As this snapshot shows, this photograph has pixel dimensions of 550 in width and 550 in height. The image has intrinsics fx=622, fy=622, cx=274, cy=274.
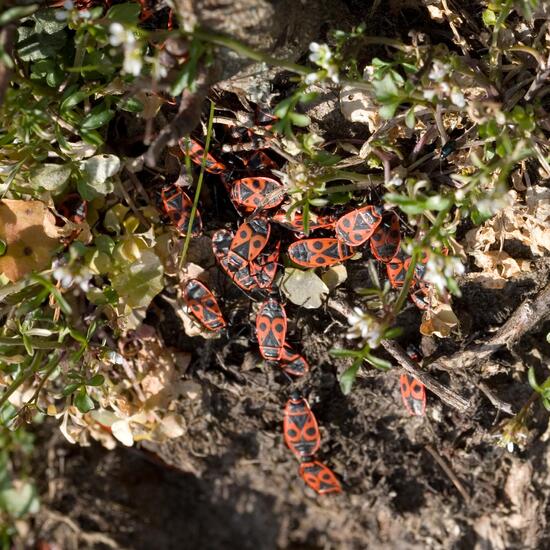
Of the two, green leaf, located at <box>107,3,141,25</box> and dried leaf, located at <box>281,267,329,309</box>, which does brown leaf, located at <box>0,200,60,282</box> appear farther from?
dried leaf, located at <box>281,267,329,309</box>

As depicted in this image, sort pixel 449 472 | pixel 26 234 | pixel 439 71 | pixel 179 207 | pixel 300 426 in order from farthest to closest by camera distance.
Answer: pixel 449 472 → pixel 300 426 → pixel 179 207 → pixel 26 234 → pixel 439 71

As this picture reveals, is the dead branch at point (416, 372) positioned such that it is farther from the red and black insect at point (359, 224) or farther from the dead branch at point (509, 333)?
the red and black insect at point (359, 224)

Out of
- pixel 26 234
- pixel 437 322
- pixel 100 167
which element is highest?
pixel 100 167

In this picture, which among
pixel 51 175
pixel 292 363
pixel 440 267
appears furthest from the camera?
pixel 292 363

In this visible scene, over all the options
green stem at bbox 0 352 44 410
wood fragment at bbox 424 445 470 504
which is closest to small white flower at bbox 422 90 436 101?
green stem at bbox 0 352 44 410

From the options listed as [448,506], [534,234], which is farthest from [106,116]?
[448,506]

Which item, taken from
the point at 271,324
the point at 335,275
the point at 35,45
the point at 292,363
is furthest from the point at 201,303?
the point at 35,45

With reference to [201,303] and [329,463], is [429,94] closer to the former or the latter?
[201,303]

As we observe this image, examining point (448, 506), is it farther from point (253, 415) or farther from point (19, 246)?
point (19, 246)

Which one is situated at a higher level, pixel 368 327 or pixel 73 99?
pixel 73 99
